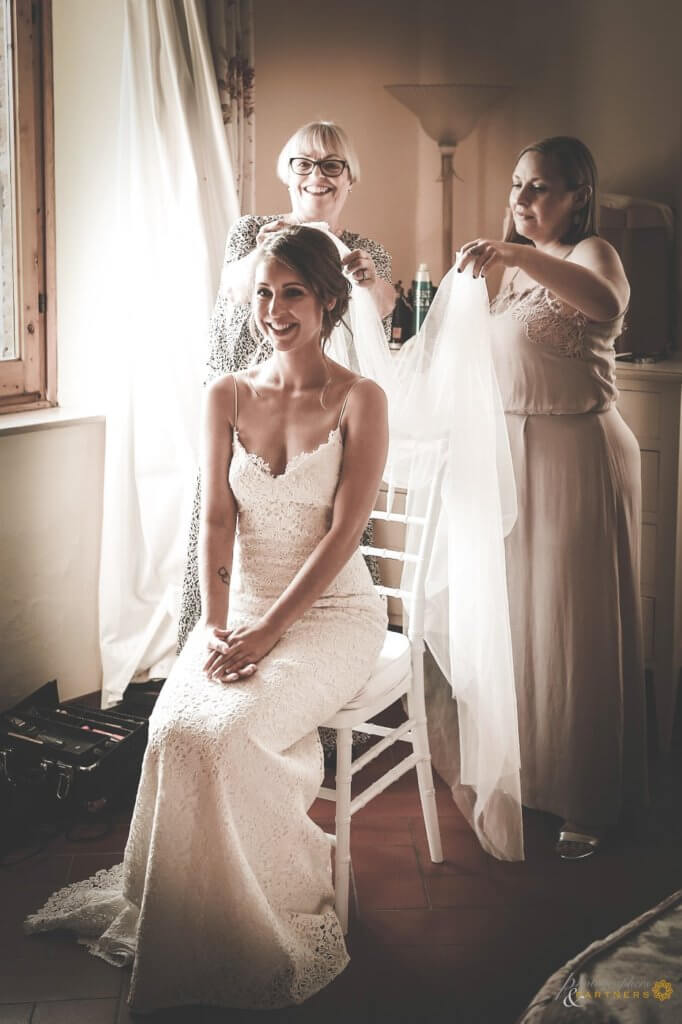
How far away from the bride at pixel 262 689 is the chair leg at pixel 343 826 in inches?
1.7

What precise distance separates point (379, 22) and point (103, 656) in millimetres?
2304

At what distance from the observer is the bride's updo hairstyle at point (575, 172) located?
7.75 ft

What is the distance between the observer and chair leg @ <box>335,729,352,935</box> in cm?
210

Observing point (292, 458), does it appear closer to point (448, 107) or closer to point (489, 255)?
point (489, 255)

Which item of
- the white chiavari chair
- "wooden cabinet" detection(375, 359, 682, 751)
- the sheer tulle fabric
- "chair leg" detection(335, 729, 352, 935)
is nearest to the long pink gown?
the sheer tulle fabric

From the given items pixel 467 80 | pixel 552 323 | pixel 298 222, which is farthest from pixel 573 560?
pixel 467 80

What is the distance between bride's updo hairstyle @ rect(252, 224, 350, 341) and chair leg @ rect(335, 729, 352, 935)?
2.83ft

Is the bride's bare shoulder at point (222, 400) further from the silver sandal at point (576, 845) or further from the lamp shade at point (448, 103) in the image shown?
the lamp shade at point (448, 103)

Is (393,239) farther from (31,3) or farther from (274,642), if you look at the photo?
(274,642)

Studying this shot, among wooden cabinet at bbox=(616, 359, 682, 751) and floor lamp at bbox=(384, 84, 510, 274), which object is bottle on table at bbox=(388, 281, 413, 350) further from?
wooden cabinet at bbox=(616, 359, 682, 751)

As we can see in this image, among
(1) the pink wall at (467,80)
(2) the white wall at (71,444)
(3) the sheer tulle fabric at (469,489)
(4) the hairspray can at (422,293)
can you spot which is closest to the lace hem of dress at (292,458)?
(3) the sheer tulle fabric at (469,489)

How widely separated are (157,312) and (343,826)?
166cm

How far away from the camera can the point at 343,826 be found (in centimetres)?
210

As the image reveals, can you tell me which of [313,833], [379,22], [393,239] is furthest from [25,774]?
[379,22]
